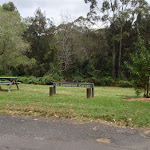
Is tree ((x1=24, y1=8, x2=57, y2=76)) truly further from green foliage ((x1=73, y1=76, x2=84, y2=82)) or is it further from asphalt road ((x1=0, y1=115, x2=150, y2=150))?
asphalt road ((x1=0, y1=115, x2=150, y2=150))

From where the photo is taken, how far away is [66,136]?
400 centimetres

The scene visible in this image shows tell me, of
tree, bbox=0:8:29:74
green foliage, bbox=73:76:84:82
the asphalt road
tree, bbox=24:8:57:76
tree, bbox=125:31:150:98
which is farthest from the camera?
tree, bbox=24:8:57:76

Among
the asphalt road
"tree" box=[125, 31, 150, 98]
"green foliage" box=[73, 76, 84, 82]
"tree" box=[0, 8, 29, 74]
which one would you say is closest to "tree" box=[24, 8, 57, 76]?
"green foliage" box=[73, 76, 84, 82]

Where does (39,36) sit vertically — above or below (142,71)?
above

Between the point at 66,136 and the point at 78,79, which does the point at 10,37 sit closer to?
the point at 78,79

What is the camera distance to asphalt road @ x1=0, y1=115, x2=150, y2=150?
11.4 feet

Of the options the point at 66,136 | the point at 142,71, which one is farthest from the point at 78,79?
the point at 66,136

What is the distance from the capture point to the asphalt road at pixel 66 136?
3.49 m

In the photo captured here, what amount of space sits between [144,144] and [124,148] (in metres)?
0.48

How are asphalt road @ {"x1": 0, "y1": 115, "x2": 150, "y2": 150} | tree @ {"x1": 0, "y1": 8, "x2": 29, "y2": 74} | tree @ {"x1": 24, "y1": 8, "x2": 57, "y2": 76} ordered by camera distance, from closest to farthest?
1. asphalt road @ {"x1": 0, "y1": 115, "x2": 150, "y2": 150}
2. tree @ {"x1": 0, "y1": 8, "x2": 29, "y2": 74}
3. tree @ {"x1": 24, "y1": 8, "x2": 57, "y2": 76}

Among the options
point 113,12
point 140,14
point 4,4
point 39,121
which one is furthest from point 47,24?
point 39,121

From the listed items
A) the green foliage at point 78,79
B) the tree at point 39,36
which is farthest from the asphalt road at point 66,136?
the tree at point 39,36

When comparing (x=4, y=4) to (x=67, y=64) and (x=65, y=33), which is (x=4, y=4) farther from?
(x=67, y=64)

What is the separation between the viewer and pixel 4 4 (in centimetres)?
3378
